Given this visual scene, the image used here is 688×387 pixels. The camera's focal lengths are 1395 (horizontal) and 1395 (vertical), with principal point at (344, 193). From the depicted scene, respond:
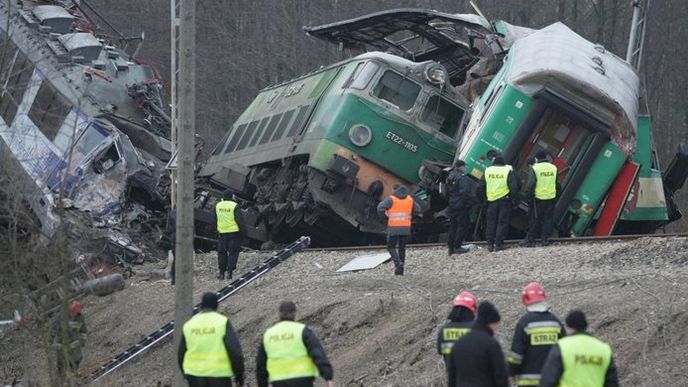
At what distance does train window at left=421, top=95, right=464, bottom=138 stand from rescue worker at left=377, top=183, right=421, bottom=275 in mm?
5234

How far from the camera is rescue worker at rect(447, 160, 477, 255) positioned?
17.8 metres

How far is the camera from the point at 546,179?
58.4ft

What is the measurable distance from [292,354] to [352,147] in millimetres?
11800

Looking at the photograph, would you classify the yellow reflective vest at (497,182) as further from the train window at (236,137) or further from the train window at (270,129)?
the train window at (236,137)

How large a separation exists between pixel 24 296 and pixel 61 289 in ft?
3.09

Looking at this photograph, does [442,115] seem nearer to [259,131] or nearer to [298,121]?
[298,121]

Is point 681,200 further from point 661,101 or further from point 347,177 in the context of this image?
point 347,177

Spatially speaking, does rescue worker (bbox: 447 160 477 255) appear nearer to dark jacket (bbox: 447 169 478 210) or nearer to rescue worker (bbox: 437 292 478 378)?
dark jacket (bbox: 447 169 478 210)

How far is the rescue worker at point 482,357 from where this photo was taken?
30.2 feet

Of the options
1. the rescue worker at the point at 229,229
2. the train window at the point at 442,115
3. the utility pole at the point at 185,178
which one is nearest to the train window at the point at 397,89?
the train window at the point at 442,115

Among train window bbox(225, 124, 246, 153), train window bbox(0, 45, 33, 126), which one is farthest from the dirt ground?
train window bbox(225, 124, 246, 153)

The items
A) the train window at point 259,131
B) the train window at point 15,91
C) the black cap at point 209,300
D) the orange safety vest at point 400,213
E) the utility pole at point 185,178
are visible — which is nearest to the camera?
the black cap at point 209,300

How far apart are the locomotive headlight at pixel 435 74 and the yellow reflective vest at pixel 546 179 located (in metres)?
4.86

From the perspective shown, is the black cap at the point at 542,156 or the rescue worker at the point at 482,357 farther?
the black cap at the point at 542,156
